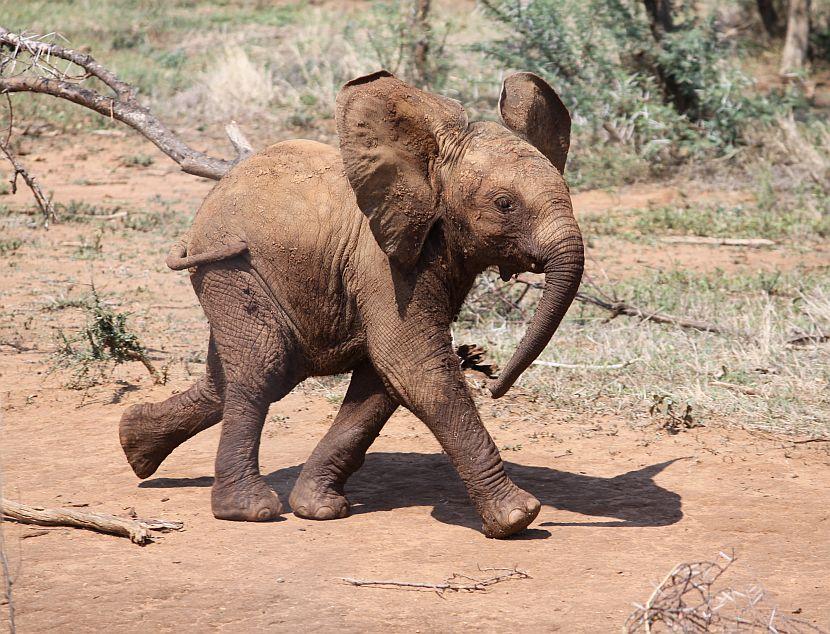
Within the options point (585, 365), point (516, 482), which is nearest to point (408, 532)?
point (516, 482)

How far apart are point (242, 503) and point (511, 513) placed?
1233mm

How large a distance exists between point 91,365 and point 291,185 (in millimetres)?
3178

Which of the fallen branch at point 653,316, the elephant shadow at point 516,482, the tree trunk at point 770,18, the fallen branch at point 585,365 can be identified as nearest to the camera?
the elephant shadow at point 516,482

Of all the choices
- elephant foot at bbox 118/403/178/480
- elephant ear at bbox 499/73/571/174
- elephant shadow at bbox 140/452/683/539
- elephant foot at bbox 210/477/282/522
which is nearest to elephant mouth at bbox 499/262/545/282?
elephant ear at bbox 499/73/571/174

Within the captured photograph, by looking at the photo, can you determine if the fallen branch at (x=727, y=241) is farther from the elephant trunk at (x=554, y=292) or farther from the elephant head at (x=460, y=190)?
the elephant trunk at (x=554, y=292)

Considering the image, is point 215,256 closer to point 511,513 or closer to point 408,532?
Answer: point 408,532

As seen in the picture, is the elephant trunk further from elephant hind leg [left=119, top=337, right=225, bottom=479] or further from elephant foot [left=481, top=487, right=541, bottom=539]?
elephant hind leg [left=119, top=337, right=225, bottom=479]

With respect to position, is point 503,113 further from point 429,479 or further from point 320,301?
point 429,479

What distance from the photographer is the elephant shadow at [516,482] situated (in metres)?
5.36

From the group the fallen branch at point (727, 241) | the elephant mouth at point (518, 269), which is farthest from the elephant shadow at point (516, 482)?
the fallen branch at point (727, 241)

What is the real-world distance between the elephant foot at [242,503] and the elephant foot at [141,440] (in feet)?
2.10

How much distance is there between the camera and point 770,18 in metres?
20.8

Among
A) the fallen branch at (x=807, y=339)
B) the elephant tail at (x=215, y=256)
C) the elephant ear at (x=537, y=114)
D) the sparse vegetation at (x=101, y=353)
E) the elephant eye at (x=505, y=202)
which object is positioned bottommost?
the sparse vegetation at (x=101, y=353)

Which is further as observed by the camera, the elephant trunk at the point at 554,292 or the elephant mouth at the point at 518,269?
the elephant mouth at the point at 518,269
